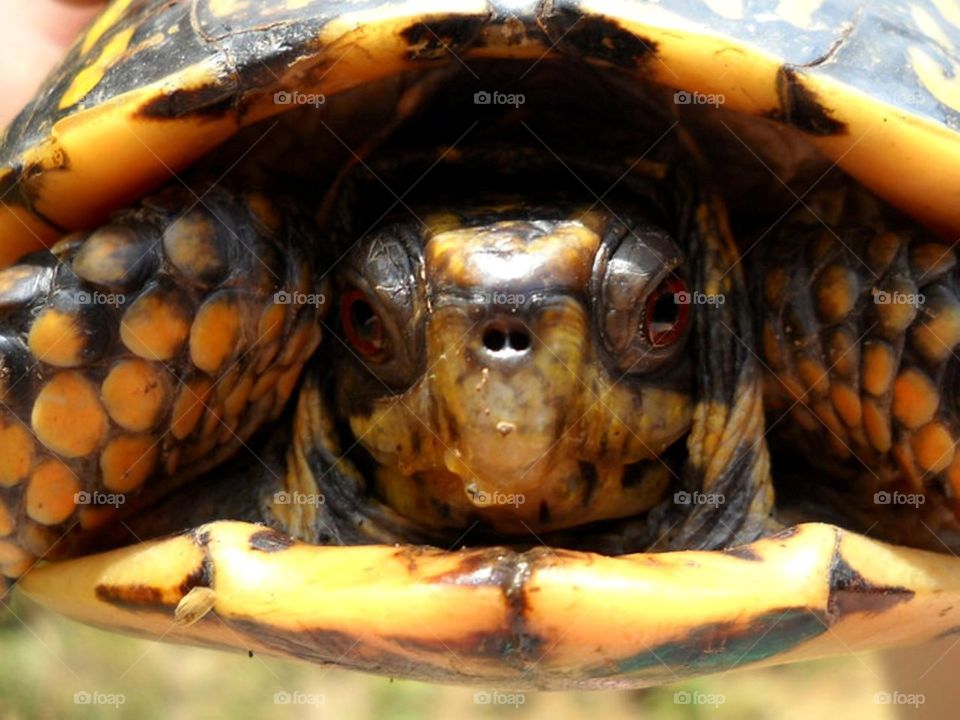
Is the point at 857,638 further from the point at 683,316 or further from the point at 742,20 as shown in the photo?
the point at 742,20

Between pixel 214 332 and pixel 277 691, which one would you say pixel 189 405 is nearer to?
pixel 214 332

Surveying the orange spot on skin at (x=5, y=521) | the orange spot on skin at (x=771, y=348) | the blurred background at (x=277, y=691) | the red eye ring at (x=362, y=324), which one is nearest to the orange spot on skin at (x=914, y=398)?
the orange spot on skin at (x=771, y=348)

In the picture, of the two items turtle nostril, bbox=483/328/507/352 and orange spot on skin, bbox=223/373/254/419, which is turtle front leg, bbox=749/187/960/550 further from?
orange spot on skin, bbox=223/373/254/419

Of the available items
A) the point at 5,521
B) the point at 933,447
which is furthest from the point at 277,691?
Answer: the point at 933,447

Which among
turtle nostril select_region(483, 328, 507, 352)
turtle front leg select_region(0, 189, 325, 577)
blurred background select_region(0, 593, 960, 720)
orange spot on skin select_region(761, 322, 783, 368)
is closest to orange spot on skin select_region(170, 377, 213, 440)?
turtle front leg select_region(0, 189, 325, 577)

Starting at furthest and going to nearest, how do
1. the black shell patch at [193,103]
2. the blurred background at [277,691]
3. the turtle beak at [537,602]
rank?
the blurred background at [277,691] < the black shell patch at [193,103] < the turtle beak at [537,602]

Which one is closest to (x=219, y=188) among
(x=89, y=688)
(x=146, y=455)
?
(x=146, y=455)

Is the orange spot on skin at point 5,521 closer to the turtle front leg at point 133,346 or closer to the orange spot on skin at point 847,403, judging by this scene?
the turtle front leg at point 133,346
